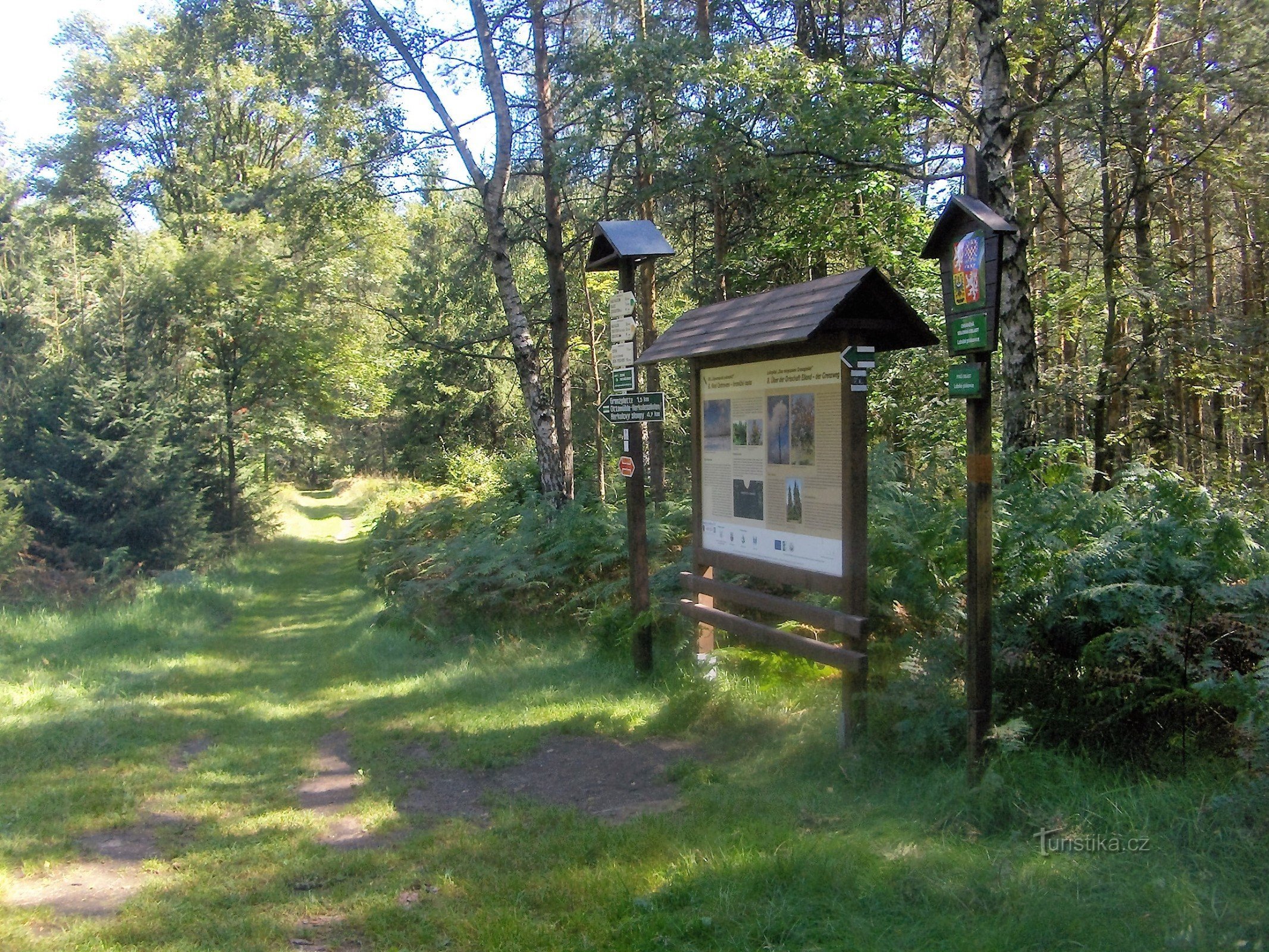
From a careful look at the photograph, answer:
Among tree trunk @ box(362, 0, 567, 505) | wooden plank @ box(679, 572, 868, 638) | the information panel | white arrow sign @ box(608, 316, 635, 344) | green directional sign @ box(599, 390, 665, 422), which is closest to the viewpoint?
wooden plank @ box(679, 572, 868, 638)

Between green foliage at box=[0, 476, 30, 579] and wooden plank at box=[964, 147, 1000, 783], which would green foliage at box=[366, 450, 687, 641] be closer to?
wooden plank at box=[964, 147, 1000, 783]

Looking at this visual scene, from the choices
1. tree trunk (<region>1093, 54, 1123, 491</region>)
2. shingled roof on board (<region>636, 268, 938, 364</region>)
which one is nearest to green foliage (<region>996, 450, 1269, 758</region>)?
shingled roof on board (<region>636, 268, 938, 364</region>)

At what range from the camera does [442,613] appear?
13.1m

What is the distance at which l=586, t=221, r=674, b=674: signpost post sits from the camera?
9125mm

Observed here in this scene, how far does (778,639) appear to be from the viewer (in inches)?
281

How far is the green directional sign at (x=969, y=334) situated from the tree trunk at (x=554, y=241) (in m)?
10.5

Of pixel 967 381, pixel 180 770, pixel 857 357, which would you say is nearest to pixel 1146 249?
pixel 857 357

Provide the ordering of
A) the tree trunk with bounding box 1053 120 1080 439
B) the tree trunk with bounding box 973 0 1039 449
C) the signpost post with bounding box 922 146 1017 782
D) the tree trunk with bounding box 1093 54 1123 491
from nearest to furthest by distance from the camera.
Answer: the signpost post with bounding box 922 146 1017 782 → the tree trunk with bounding box 973 0 1039 449 → the tree trunk with bounding box 1093 54 1123 491 → the tree trunk with bounding box 1053 120 1080 439

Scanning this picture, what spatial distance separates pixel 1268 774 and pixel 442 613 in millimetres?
10377

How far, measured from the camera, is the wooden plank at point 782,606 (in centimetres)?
642

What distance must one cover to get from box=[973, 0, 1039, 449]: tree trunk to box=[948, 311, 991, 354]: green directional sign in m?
4.03

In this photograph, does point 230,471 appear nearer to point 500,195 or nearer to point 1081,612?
point 500,195

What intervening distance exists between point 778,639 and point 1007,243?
4381 millimetres

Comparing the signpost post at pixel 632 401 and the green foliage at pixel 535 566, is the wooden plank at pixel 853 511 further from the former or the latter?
the green foliage at pixel 535 566
